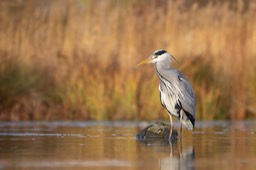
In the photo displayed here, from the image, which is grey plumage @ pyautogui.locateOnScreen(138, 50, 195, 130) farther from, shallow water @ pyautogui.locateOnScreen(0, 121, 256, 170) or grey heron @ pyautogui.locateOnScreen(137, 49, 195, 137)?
shallow water @ pyautogui.locateOnScreen(0, 121, 256, 170)

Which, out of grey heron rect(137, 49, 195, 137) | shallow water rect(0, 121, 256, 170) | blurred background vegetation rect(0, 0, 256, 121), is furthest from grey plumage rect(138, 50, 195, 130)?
blurred background vegetation rect(0, 0, 256, 121)

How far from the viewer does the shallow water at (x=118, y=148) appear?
840 centimetres

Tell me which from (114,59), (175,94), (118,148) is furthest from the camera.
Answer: (114,59)

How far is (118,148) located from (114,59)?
22.4 feet

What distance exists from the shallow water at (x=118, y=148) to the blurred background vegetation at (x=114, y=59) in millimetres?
1487

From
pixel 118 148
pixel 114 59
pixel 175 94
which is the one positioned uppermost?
pixel 114 59

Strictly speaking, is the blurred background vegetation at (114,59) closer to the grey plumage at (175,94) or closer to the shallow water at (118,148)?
the shallow water at (118,148)

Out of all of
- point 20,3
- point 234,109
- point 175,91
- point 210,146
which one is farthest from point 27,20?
point 210,146

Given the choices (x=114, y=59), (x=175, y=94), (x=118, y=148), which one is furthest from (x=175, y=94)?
(x=114, y=59)

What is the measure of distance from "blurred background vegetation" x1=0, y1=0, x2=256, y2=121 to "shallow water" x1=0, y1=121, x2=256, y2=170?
4.88 feet

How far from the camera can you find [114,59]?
16.9m

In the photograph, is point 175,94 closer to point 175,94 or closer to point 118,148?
point 175,94

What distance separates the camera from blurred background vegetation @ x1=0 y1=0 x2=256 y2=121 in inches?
632

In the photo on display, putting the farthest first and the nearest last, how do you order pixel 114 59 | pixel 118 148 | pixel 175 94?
pixel 114 59, pixel 175 94, pixel 118 148
